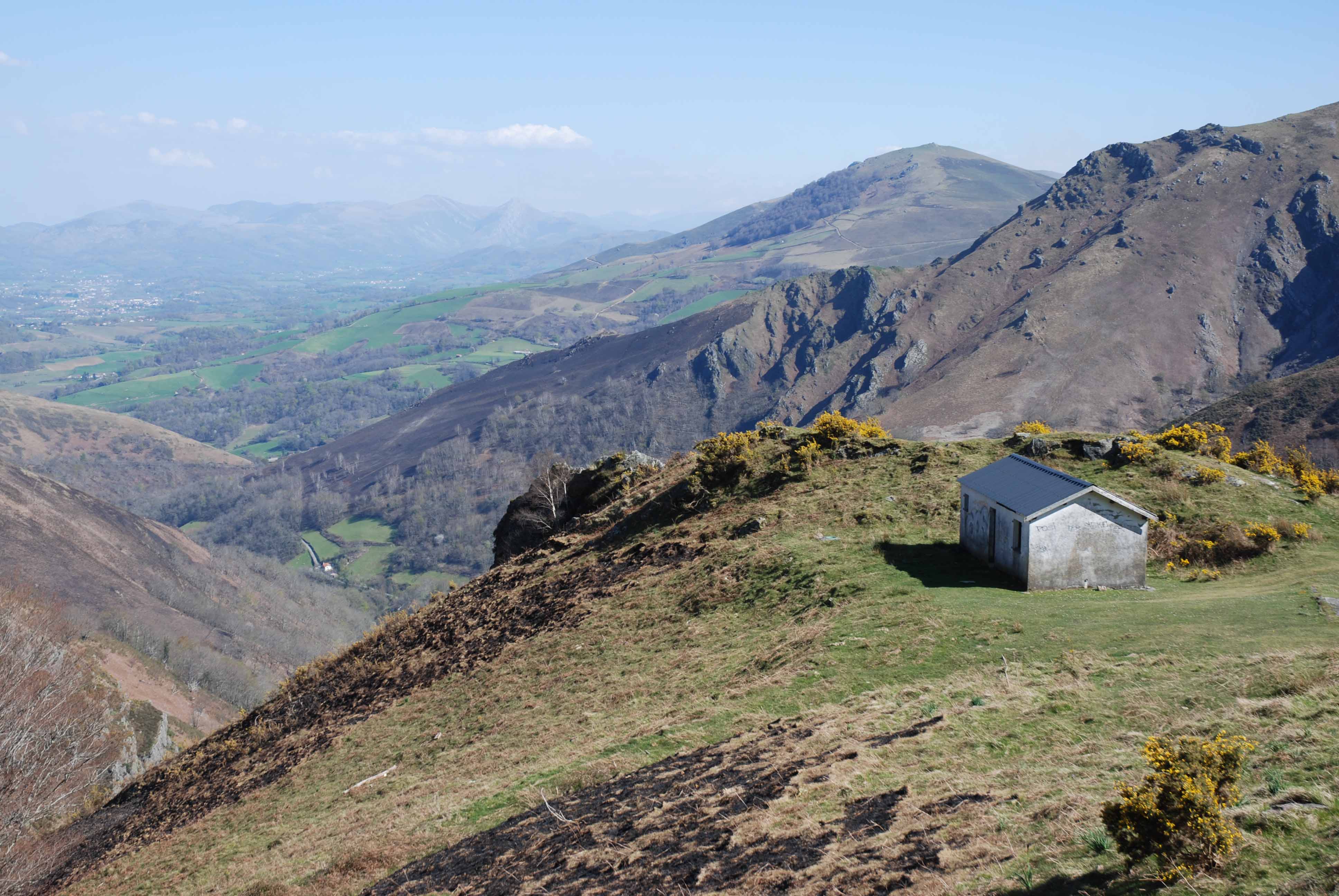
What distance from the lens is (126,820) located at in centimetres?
2677

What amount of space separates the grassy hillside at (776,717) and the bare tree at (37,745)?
2.32 metres

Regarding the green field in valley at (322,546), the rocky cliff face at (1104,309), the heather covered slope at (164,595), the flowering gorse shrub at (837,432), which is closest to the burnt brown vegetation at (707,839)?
the flowering gorse shrub at (837,432)

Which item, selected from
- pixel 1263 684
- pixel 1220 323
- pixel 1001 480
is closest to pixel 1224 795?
pixel 1263 684

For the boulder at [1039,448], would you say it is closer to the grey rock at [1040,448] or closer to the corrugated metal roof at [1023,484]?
the grey rock at [1040,448]

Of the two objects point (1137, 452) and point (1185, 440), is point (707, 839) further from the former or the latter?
point (1185, 440)

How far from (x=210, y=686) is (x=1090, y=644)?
83.1m

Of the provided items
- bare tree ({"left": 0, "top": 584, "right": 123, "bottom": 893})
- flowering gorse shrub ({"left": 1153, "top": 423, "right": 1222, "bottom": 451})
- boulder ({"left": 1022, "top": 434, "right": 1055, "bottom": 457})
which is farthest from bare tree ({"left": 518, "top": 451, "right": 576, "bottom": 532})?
flowering gorse shrub ({"left": 1153, "top": 423, "right": 1222, "bottom": 451})

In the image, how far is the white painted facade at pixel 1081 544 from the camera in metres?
23.1

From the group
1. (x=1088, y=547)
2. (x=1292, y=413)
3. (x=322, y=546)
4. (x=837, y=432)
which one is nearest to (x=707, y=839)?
(x=1088, y=547)

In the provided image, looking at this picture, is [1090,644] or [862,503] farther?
[862,503]

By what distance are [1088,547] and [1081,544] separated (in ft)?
0.76

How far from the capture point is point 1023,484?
24609mm

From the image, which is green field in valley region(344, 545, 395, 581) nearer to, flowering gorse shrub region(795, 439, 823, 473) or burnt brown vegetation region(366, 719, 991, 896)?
flowering gorse shrub region(795, 439, 823, 473)

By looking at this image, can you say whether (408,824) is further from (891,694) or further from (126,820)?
(126,820)
